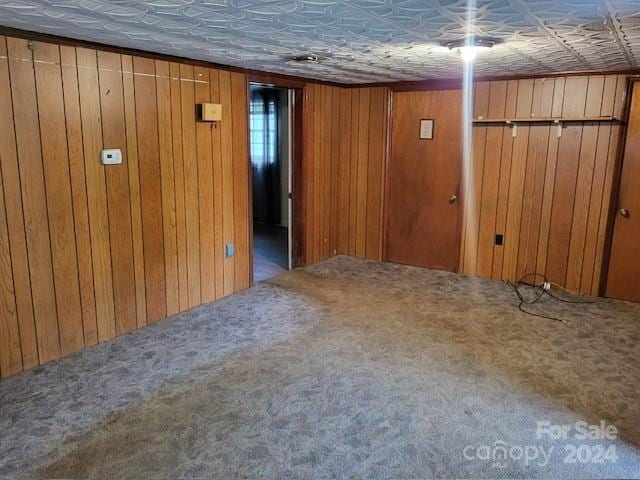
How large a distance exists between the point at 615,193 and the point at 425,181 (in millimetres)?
1750

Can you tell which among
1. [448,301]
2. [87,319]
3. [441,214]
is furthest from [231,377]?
[441,214]

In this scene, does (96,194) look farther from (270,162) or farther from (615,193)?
(270,162)

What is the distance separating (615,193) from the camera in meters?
4.33

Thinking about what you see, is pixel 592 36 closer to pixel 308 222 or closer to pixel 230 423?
pixel 230 423

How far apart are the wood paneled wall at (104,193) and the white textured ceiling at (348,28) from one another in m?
0.29

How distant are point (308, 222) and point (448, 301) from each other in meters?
1.79

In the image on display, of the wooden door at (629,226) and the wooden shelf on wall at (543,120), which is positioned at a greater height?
the wooden shelf on wall at (543,120)

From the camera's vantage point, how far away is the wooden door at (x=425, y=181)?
16.6ft

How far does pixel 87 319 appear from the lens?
3.36 metres

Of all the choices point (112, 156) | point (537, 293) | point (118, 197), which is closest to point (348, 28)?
point (112, 156)

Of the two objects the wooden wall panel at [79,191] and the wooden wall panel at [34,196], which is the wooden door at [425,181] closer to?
the wooden wall panel at [79,191]

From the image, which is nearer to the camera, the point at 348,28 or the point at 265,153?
the point at 348,28

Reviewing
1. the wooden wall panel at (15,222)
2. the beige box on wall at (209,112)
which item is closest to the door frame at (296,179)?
the beige box on wall at (209,112)

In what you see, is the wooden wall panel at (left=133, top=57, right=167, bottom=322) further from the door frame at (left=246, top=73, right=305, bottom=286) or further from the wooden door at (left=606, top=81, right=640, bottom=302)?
the wooden door at (left=606, top=81, right=640, bottom=302)
